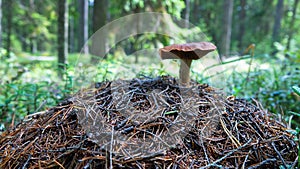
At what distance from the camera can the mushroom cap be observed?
4.66 ft

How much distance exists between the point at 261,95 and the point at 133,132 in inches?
83.6

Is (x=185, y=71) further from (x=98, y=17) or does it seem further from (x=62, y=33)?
(x=98, y=17)

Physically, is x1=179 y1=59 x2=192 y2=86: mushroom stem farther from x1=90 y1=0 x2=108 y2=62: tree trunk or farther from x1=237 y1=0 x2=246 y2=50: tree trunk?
x1=237 y1=0 x2=246 y2=50: tree trunk

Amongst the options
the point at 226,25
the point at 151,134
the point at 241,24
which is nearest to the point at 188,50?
the point at 151,134

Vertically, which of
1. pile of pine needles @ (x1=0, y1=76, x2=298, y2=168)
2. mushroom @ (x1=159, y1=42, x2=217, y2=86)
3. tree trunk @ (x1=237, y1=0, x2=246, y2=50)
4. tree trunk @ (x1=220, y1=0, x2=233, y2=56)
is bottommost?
pile of pine needles @ (x1=0, y1=76, x2=298, y2=168)

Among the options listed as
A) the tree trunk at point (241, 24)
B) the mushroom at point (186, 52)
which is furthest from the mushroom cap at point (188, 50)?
the tree trunk at point (241, 24)

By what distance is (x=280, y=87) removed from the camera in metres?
3.02

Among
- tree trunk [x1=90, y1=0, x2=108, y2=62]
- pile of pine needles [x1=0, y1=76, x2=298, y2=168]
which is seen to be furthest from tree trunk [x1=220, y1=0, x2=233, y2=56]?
pile of pine needles [x1=0, y1=76, x2=298, y2=168]

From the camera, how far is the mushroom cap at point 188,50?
4.66ft

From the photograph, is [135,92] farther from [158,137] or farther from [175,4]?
[175,4]

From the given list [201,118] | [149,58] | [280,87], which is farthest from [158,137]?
[149,58]

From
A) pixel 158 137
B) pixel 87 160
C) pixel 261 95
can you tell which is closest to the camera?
pixel 87 160

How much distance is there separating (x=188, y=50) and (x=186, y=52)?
0.30 ft

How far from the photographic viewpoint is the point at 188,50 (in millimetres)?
1401
